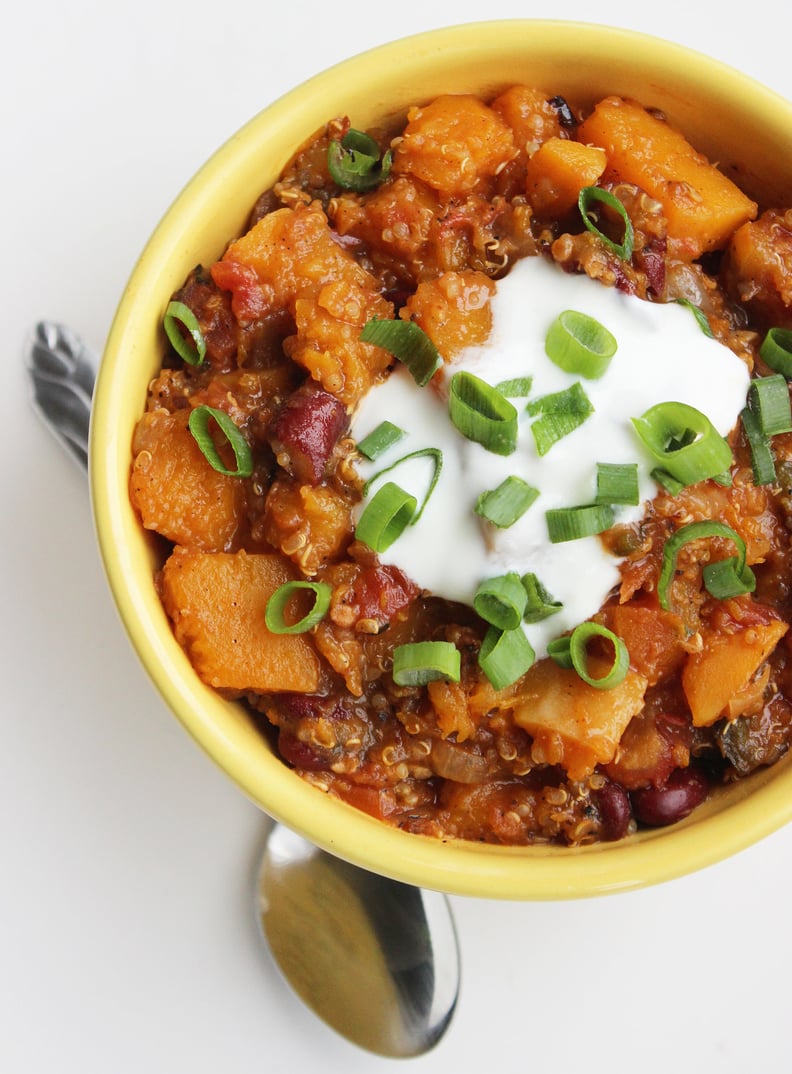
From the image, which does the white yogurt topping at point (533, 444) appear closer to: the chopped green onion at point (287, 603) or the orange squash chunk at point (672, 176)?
the chopped green onion at point (287, 603)

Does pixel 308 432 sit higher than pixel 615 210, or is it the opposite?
pixel 615 210

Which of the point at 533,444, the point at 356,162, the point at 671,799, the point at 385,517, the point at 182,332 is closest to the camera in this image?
the point at 385,517

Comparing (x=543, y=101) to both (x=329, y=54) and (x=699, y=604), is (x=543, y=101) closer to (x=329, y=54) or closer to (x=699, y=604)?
(x=329, y=54)

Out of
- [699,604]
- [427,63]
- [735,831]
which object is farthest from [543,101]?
[735,831]

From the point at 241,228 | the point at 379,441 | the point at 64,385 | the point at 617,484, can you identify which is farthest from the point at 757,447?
the point at 64,385

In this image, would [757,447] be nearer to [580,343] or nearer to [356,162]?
[580,343]

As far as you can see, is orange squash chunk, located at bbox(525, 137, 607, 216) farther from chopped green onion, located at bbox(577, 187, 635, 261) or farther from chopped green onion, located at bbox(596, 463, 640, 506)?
chopped green onion, located at bbox(596, 463, 640, 506)
